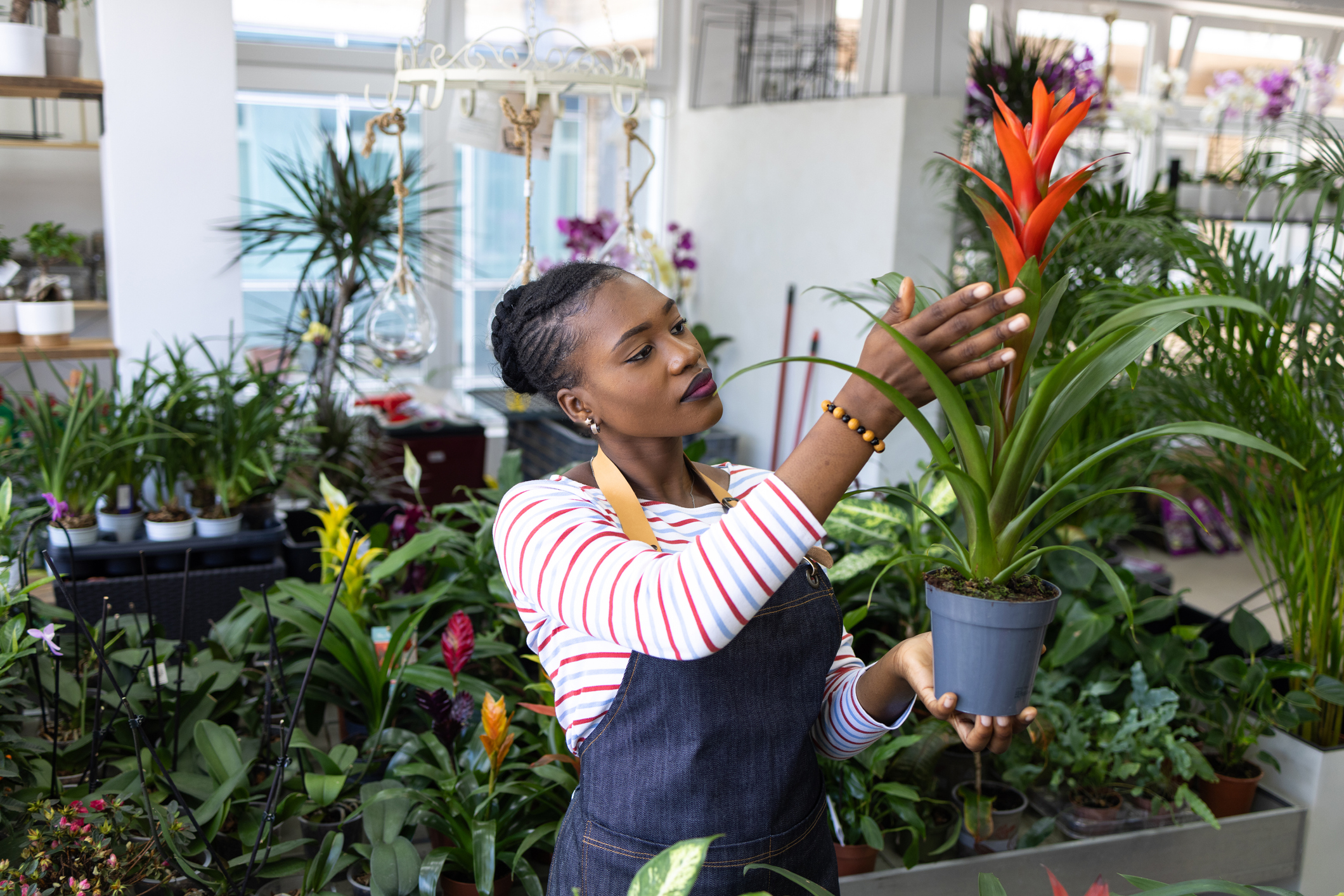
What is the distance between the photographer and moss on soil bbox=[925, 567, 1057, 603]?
896mm

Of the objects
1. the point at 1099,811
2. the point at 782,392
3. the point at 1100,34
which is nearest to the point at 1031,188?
the point at 1099,811

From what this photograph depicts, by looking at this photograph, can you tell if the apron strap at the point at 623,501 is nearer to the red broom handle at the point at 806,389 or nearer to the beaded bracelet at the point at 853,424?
the beaded bracelet at the point at 853,424

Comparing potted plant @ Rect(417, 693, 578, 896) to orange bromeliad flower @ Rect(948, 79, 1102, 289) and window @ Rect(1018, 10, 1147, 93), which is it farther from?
window @ Rect(1018, 10, 1147, 93)

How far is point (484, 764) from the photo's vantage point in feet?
5.68

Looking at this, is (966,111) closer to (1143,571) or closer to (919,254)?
(919,254)

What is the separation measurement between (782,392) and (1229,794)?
257 centimetres

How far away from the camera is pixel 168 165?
134 inches

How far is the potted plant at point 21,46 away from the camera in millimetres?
3078

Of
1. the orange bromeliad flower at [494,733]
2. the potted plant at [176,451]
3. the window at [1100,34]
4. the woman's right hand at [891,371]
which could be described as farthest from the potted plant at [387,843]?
the window at [1100,34]

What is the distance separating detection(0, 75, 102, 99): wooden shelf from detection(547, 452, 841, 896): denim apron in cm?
295

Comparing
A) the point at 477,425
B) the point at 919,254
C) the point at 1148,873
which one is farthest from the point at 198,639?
the point at 919,254

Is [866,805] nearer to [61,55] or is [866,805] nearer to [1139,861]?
[1139,861]

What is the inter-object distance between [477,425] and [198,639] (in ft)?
5.47

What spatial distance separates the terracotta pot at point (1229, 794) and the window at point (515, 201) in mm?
3517
